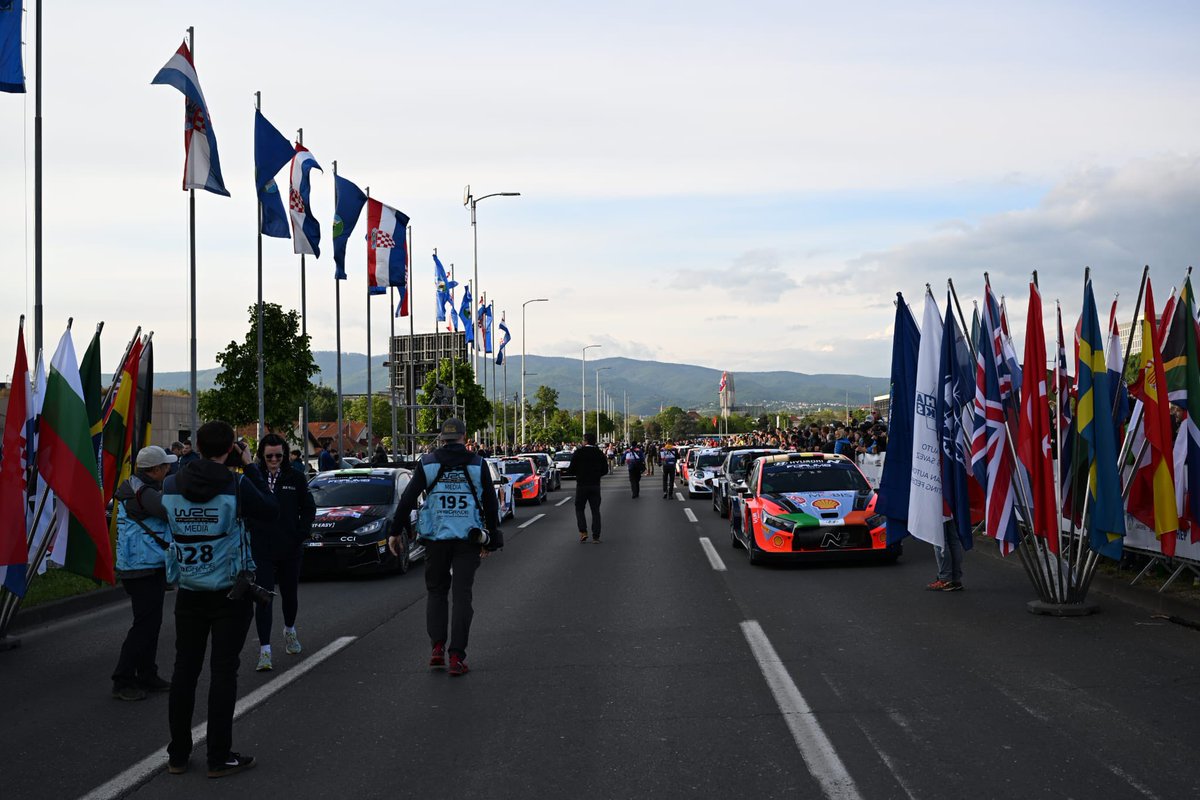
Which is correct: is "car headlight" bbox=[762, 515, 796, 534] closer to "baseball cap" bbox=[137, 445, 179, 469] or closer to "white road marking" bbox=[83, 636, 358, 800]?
"white road marking" bbox=[83, 636, 358, 800]

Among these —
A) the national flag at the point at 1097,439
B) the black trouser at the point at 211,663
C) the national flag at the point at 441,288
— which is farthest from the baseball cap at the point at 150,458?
the national flag at the point at 441,288

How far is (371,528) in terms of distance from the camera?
15219 millimetres

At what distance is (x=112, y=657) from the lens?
390 inches

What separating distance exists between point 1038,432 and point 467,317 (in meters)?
43.7

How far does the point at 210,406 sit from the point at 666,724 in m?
26.6

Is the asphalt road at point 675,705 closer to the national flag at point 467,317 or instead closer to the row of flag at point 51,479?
the row of flag at point 51,479

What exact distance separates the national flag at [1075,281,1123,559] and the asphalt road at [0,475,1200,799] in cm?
84

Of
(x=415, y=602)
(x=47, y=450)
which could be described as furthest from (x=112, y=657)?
(x=415, y=602)

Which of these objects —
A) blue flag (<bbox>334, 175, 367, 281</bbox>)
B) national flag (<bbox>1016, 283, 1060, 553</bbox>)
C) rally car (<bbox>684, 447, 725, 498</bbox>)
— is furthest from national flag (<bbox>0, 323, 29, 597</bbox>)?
rally car (<bbox>684, 447, 725, 498</bbox>)

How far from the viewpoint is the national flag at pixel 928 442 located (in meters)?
11.6

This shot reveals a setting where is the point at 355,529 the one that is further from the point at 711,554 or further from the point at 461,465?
the point at 461,465

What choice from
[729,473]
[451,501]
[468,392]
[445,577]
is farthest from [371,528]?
[468,392]

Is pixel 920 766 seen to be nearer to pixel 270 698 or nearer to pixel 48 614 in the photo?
pixel 270 698

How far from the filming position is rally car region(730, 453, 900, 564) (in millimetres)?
15227
